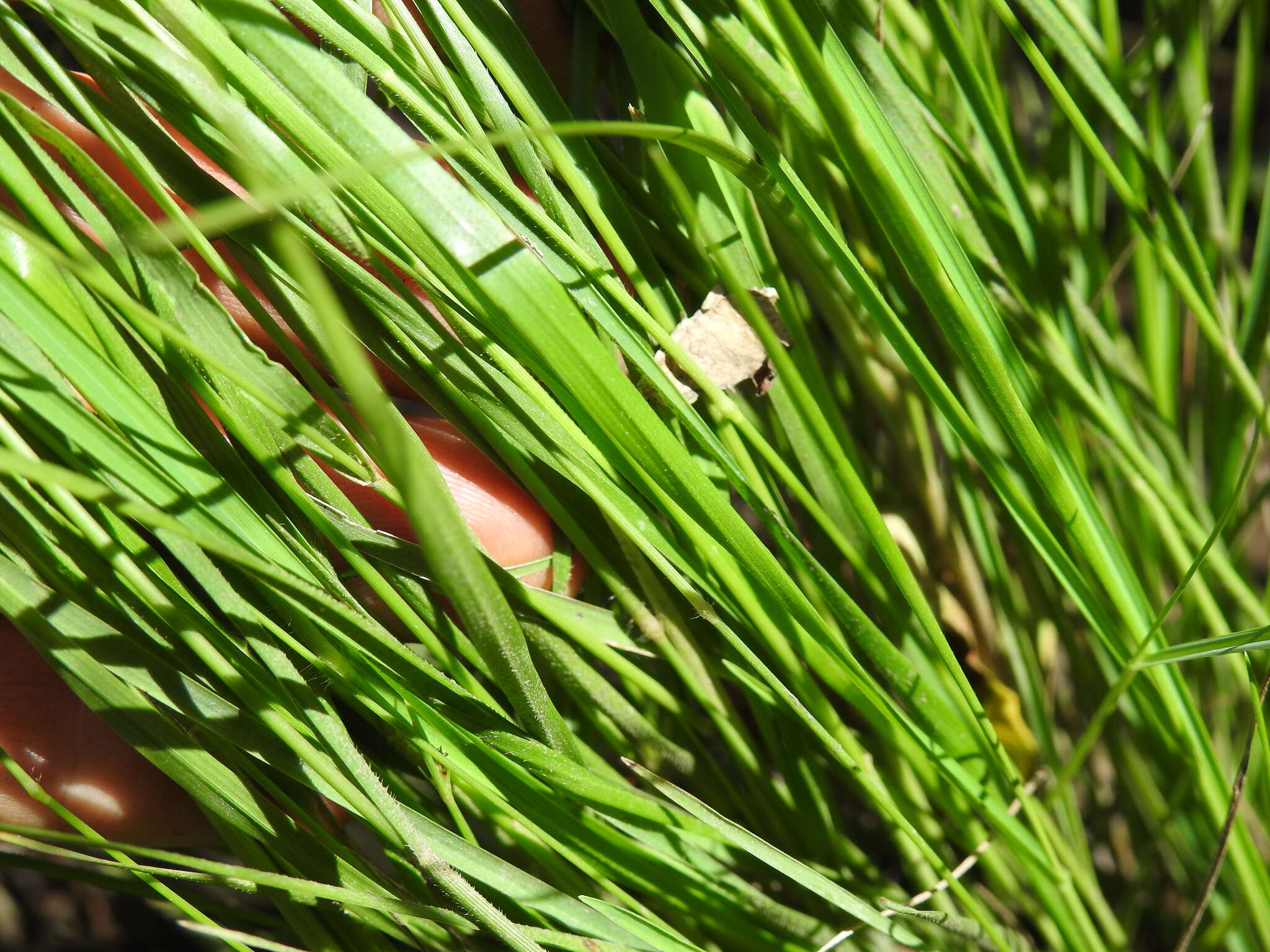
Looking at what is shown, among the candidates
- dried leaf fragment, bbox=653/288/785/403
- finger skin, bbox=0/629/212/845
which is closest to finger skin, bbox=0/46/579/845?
finger skin, bbox=0/629/212/845

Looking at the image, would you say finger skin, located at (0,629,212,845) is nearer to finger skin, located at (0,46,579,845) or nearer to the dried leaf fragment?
finger skin, located at (0,46,579,845)

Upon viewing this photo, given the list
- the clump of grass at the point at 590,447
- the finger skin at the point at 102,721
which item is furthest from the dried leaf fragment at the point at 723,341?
the finger skin at the point at 102,721

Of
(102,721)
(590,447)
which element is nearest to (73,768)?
→ (102,721)

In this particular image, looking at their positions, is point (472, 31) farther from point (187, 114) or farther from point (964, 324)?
point (964, 324)

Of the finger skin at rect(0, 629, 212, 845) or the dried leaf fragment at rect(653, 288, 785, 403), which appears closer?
the dried leaf fragment at rect(653, 288, 785, 403)

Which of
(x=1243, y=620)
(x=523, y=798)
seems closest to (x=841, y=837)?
(x=523, y=798)

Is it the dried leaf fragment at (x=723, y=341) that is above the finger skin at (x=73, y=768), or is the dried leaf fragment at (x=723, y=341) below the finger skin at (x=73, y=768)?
above

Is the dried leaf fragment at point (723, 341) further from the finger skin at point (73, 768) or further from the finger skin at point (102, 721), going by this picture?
the finger skin at point (73, 768)
